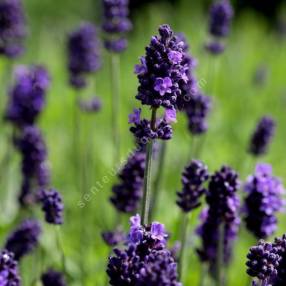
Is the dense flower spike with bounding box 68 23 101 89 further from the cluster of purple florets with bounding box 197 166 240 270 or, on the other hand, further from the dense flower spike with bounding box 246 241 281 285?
the dense flower spike with bounding box 246 241 281 285

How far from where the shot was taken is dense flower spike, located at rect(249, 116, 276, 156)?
459cm

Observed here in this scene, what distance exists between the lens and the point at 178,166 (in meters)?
6.68

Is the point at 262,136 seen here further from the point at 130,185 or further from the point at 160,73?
the point at 160,73

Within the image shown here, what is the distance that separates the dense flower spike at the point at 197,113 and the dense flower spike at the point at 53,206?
1.28m

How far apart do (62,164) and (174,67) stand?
4405 millimetres

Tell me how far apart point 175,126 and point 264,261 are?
5560 millimetres

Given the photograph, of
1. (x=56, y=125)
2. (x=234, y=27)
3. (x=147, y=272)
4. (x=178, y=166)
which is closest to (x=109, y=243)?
(x=147, y=272)

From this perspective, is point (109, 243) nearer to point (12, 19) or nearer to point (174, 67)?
point (174, 67)

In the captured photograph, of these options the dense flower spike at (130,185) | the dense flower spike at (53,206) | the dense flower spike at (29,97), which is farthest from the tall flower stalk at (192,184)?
the dense flower spike at (29,97)

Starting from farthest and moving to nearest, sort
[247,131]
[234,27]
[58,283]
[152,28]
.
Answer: [234,27] < [152,28] < [247,131] < [58,283]

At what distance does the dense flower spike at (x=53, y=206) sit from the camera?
3.19 meters

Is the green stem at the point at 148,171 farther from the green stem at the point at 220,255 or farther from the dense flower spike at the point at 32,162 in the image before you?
the dense flower spike at the point at 32,162

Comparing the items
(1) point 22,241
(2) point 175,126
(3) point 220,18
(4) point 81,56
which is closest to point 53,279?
(1) point 22,241

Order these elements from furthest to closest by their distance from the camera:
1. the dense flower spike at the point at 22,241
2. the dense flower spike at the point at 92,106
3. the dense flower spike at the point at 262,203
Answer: the dense flower spike at the point at 92,106 < the dense flower spike at the point at 22,241 < the dense flower spike at the point at 262,203
